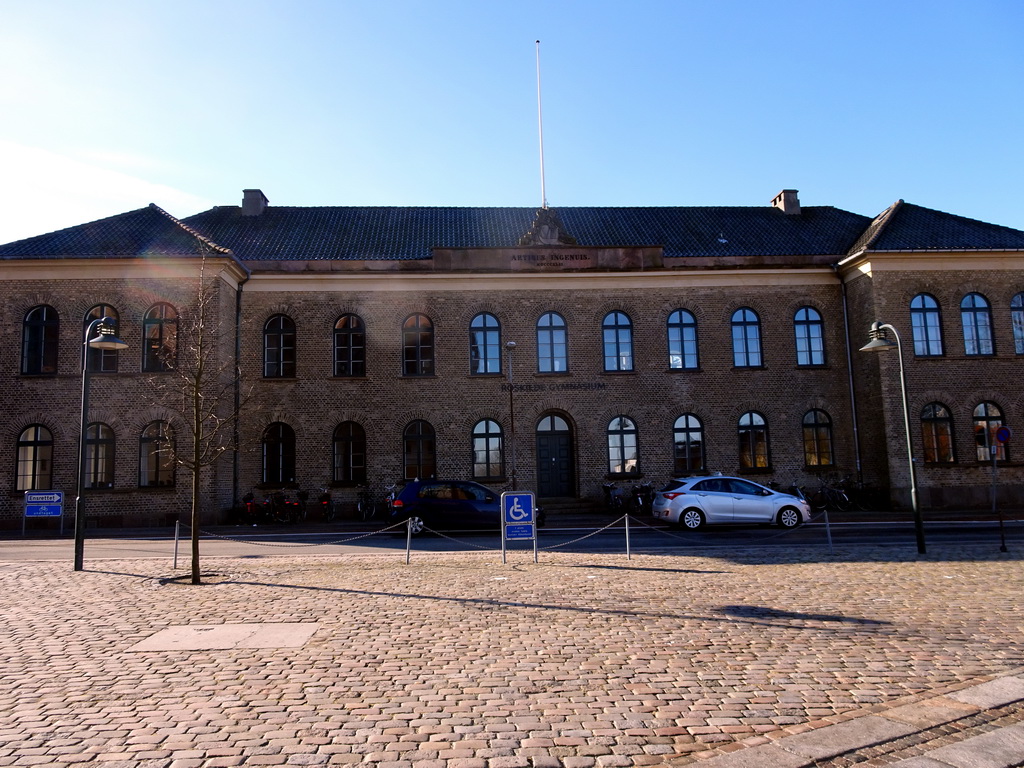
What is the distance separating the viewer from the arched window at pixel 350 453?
980 inches

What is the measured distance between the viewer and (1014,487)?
80.8 ft

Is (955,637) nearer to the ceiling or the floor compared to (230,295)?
nearer to the floor

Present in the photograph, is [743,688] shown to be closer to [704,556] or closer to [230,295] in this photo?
[704,556]

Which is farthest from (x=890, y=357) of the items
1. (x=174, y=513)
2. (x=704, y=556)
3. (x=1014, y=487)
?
(x=174, y=513)

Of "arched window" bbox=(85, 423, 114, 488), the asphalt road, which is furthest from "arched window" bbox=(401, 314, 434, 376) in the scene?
"arched window" bbox=(85, 423, 114, 488)

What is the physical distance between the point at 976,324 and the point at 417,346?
1936cm

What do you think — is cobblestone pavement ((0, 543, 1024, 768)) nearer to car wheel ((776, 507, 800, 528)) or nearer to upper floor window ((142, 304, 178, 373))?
car wheel ((776, 507, 800, 528))

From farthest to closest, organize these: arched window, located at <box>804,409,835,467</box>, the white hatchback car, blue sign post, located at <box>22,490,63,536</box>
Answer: arched window, located at <box>804,409,835,467</box> → the white hatchback car → blue sign post, located at <box>22,490,63,536</box>

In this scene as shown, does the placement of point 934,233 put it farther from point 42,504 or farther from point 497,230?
point 42,504

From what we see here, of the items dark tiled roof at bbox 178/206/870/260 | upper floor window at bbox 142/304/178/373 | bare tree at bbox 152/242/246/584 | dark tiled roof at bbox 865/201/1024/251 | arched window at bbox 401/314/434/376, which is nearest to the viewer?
bare tree at bbox 152/242/246/584

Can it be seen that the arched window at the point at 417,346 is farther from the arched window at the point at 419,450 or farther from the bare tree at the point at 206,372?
the bare tree at the point at 206,372

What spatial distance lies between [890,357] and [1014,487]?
604 cm

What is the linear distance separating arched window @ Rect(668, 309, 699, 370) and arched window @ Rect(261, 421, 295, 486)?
44.1 ft

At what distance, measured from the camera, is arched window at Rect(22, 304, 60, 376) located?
77.4 ft
